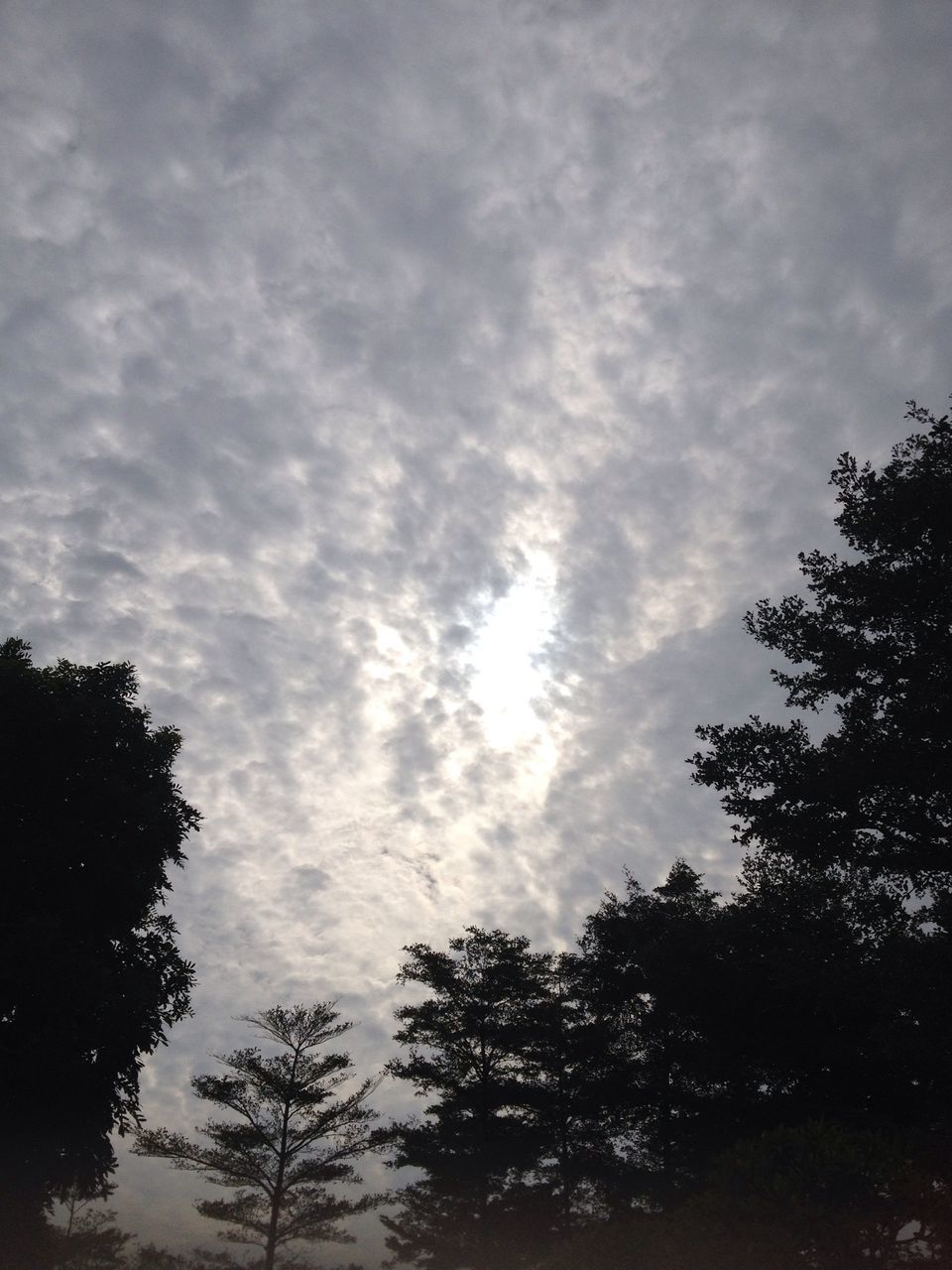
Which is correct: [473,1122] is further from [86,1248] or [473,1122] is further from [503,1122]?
[86,1248]

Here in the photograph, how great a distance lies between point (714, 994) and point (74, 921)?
16502mm

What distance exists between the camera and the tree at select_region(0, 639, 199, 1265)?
47.4 feet

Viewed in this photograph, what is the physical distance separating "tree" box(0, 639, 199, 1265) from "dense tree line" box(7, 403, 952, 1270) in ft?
0.18

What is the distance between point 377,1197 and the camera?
29.5m

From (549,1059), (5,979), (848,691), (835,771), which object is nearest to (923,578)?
(848,691)

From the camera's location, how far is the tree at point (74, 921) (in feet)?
47.4

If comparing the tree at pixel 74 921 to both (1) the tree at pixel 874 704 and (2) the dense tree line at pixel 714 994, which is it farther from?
(1) the tree at pixel 874 704

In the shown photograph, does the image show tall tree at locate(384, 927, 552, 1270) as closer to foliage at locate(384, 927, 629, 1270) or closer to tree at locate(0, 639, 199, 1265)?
foliage at locate(384, 927, 629, 1270)

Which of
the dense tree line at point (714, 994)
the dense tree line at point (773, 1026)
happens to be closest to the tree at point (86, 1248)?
the dense tree line at point (714, 994)

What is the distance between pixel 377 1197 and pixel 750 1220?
26.8m

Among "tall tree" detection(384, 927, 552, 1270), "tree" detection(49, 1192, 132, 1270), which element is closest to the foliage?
"tall tree" detection(384, 927, 552, 1270)

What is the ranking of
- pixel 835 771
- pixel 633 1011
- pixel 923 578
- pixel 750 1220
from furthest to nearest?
pixel 633 1011, pixel 923 578, pixel 835 771, pixel 750 1220

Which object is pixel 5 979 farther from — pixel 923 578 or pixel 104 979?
pixel 923 578

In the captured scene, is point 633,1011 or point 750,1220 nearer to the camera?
point 750,1220
